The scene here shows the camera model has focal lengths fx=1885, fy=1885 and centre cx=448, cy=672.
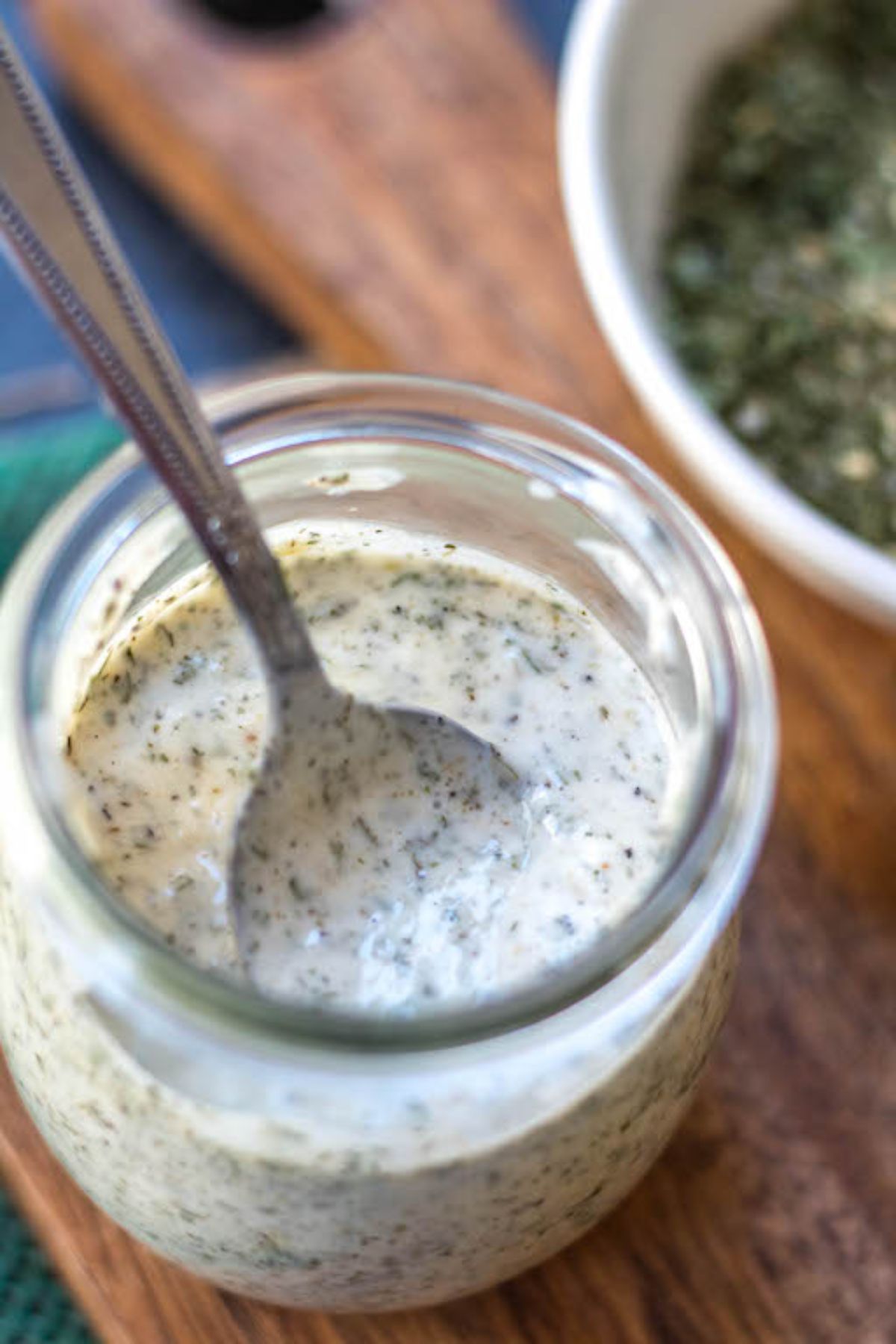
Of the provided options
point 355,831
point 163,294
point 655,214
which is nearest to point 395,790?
point 355,831

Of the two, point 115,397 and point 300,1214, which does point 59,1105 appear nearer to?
point 300,1214

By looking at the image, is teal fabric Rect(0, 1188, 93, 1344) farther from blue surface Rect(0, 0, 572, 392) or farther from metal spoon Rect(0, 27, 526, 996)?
blue surface Rect(0, 0, 572, 392)

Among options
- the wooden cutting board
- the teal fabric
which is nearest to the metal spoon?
the wooden cutting board

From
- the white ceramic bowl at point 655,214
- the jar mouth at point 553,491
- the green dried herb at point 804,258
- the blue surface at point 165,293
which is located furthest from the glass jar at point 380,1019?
the blue surface at point 165,293

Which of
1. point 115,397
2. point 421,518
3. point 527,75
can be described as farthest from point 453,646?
point 527,75

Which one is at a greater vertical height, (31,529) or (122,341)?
(122,341)

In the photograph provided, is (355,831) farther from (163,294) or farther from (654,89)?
(163,294)
